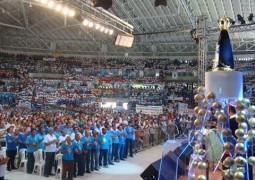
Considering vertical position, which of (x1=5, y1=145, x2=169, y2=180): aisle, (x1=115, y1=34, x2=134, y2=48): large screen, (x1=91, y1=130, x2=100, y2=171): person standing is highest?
(x1=115, y1=34, x2=134, y2=48): large screen

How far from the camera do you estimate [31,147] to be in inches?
370

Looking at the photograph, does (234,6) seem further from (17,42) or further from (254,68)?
(17,42)

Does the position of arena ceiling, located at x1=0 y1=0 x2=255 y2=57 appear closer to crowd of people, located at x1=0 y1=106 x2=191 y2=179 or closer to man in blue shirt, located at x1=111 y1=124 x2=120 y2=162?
man in blue shirt, located at x1=111 y1=124 x2=120 y2=162

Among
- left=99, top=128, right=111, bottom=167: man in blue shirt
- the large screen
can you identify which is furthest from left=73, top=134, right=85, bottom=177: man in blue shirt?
the large screen

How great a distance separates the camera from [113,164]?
441 inches

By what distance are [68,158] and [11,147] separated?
205cm

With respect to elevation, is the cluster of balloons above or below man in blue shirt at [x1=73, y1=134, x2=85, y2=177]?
above

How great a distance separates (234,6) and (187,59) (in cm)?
1400

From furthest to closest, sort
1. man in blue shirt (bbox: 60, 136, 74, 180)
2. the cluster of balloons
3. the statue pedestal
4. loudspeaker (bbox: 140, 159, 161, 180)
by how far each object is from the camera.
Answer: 1. man in blue shirt (bbox: 60, 136, 74, 180)
2. loudspeaker (bbox: 140, 159, 161, 180)
3. the statue pedestal
4. the cluster of balloons

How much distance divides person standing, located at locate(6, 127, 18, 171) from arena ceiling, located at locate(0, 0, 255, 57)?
5212 millimetres

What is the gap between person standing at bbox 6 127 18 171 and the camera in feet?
31.3

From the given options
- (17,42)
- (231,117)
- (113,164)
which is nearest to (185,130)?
(113,164)

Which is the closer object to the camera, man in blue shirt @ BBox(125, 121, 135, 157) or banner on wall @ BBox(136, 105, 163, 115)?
man in blue shirt @ BBox(125, 121, 135, 157)

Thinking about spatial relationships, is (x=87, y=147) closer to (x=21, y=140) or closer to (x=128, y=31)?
(x=21, y=140)
